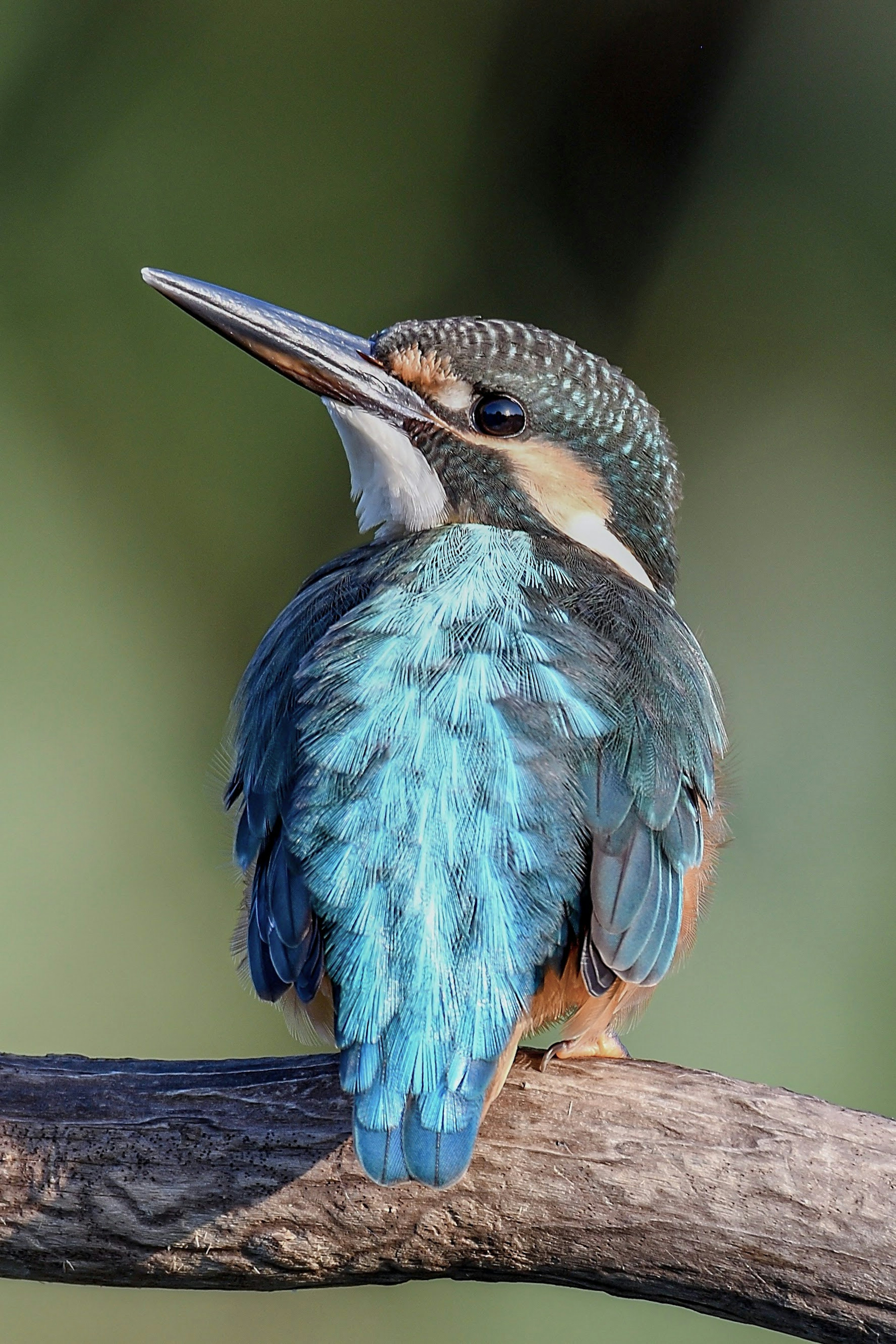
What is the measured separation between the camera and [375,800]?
1196 mm

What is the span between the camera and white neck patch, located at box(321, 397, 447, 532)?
5.04ft

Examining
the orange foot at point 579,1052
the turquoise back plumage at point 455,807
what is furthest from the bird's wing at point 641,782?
the orange foot at point 579,1052

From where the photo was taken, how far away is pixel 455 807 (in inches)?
46.5

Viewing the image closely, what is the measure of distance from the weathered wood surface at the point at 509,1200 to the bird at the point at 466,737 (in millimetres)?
110

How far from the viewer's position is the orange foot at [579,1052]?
1336mm

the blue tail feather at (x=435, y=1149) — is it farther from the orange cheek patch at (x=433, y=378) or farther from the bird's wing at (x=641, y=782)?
the orange cheek patch at (x=433, y=378)

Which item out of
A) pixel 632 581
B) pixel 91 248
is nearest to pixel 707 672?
pixel 632 581

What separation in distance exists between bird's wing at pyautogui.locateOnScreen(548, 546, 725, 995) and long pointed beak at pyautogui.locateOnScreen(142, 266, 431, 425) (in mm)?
330

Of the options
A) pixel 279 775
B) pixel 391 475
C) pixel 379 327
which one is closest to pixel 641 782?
pixel 279 775

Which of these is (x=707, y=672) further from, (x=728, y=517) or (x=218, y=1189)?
(x=728, y=517)

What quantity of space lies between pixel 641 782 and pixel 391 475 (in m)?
0.49

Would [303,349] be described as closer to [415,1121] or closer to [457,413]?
[457,413]

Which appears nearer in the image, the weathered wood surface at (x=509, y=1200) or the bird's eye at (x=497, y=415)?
the weathered wood surface at (x=509, y=1200)

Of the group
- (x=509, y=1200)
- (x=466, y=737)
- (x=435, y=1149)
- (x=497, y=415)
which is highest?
(x=497, y=415)
